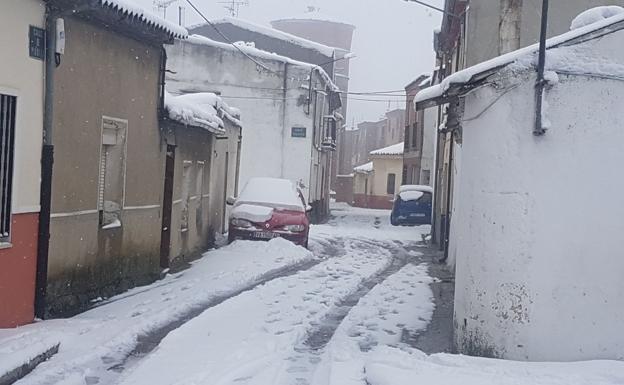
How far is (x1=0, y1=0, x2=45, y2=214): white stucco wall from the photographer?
7.45m

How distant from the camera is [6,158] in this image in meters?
7.60

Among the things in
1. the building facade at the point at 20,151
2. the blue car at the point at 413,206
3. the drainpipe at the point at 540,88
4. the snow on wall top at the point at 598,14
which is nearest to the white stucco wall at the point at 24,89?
the building facade at the point at 20,151

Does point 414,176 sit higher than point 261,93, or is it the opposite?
point 261,93

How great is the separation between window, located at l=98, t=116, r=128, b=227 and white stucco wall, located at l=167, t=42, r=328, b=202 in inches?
715

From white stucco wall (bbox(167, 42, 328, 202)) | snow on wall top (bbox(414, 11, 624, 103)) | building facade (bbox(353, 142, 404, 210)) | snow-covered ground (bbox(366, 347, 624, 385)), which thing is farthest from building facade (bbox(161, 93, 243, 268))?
building facade (bbox(353, 142, 404, 210))

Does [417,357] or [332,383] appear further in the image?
[417,357]

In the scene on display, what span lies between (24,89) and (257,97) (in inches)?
842

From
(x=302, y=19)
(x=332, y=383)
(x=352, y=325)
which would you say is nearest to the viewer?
(x=332, y=383)

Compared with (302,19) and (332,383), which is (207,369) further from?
(302,19)

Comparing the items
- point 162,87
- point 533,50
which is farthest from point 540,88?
point 162,87

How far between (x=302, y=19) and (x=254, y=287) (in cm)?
4994

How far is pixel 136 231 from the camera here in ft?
37.5

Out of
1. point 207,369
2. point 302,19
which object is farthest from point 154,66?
point 302,19

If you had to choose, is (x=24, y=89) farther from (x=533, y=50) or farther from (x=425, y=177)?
(x=425, y=177)
